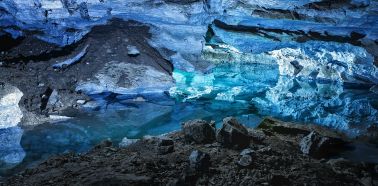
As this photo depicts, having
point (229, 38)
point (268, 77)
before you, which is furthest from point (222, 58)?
point (268, 77)

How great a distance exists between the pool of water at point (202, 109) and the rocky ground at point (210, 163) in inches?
36.7

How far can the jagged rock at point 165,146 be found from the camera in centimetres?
343

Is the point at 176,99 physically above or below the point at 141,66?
below

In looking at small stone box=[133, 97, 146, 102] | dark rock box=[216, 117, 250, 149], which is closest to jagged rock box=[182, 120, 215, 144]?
dark rock box=[216, 117, 250, 149]

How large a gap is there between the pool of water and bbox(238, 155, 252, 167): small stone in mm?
1783

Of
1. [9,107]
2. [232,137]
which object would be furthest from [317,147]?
[9,107]

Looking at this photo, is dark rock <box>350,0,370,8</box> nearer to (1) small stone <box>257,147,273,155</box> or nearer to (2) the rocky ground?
(2) the rocky ground

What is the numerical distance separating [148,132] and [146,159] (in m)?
1.99

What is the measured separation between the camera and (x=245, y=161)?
296 cm

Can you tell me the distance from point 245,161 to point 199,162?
0.42 m

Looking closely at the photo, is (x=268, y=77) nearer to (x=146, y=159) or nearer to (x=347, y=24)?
(x=347, y=24)

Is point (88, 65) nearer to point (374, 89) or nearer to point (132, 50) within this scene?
point (132, 50)

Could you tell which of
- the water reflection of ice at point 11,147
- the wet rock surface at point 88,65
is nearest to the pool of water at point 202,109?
the water reflection of ice at point 11,147

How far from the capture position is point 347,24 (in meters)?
6.43
